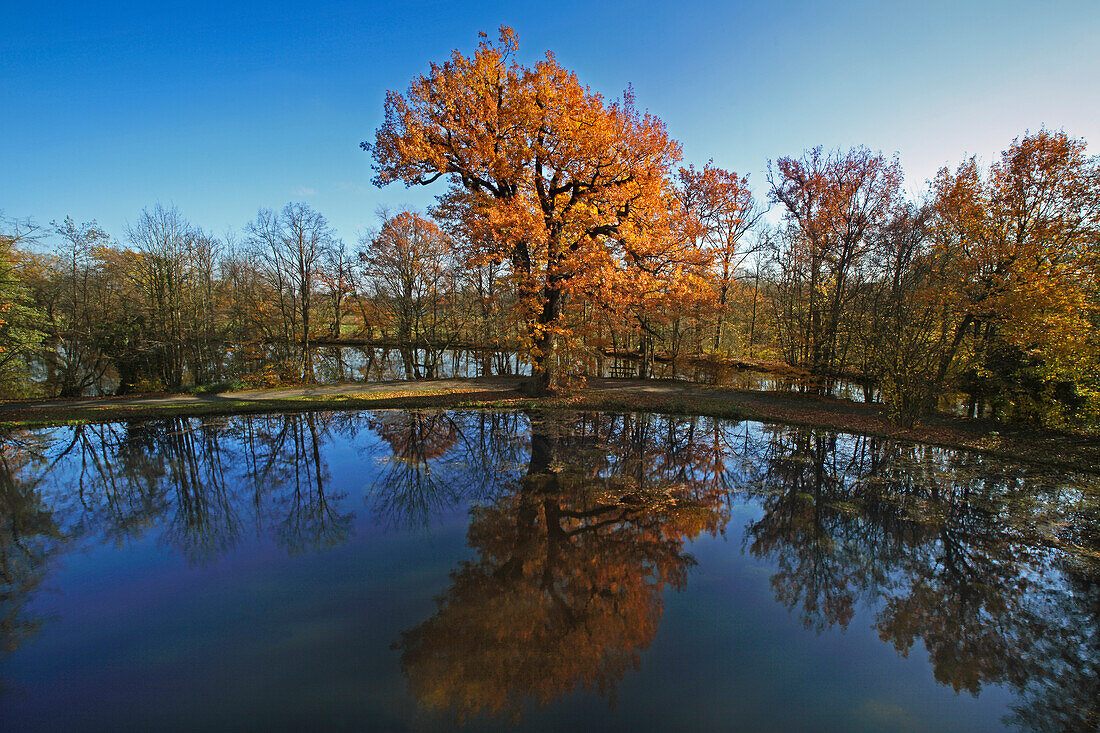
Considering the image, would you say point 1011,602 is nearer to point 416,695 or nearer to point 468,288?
point 416,695

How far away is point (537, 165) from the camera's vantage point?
49.3ft

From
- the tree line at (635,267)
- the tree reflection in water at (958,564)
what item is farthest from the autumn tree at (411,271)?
the tree reflection in water at (958,564)

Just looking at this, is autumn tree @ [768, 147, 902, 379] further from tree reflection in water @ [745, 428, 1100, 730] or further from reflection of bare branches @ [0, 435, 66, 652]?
reflection of bare branches @ [0, 435, 66, 652]

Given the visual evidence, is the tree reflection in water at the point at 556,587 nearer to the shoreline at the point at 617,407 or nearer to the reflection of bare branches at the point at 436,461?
the reflection of bare branches at the point at 436,461

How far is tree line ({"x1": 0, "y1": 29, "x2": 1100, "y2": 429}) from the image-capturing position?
12445 millimetres

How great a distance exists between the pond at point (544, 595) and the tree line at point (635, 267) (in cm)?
494

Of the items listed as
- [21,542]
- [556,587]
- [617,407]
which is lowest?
[21,542]

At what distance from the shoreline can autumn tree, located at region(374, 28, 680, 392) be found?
10.8 feet

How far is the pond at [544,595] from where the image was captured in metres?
3.65

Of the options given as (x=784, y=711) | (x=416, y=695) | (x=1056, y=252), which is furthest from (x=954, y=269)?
(x=416, y=695)

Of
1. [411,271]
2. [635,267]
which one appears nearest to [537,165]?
[635,267]

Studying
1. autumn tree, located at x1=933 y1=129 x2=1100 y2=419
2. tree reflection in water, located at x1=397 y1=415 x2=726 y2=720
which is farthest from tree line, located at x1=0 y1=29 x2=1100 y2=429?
tree reflection in water, located at x1=397 y1=415 x2=726 y2=720

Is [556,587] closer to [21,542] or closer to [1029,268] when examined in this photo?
[21,542]

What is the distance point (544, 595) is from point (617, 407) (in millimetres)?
10741
